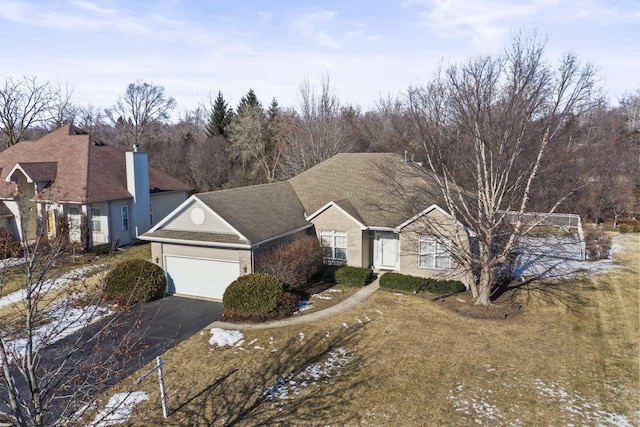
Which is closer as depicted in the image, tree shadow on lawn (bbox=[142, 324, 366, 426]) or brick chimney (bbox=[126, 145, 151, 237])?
tree shadow on lawn (bbox=[142, 324, 366, 426])

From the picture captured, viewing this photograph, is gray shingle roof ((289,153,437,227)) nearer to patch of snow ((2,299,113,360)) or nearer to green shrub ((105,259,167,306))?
green shrub ((105,259,167,306))

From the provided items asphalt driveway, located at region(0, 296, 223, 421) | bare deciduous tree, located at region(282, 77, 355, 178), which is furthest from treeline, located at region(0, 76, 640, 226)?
asphalt driveway, located at region(0, 296, 223, 421)

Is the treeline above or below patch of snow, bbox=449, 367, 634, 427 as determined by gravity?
above

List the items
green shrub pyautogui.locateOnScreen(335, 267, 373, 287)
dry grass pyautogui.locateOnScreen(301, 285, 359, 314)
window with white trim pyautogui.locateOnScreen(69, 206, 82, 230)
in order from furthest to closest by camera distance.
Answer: window with white trim pyautogui.locateOnScreen(69, 206, 82, 230) < green shrub pyautogui.locateOnScreen(335, 267, 373, 287) < dry grass pyautogui.locateOnScreen(301, 285, 359, 314)

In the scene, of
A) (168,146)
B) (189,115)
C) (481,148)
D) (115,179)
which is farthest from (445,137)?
(189,115)

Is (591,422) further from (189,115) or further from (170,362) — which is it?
(189,115)

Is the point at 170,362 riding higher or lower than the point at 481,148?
lower
